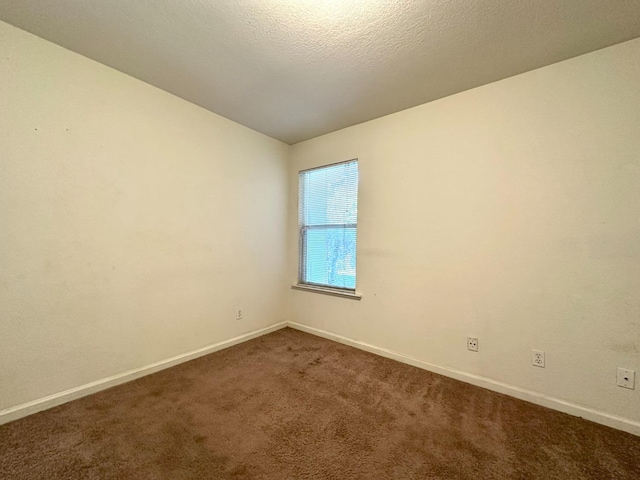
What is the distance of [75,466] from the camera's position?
1.27 meters

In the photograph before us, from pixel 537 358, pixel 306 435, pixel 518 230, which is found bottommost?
pixel 306 435

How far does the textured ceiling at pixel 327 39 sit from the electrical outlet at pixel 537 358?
80.4 inches

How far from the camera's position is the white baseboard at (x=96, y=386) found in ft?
5.19

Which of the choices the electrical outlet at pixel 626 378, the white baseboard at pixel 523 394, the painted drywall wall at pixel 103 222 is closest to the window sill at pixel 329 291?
the white baseboard at pixel 523 394

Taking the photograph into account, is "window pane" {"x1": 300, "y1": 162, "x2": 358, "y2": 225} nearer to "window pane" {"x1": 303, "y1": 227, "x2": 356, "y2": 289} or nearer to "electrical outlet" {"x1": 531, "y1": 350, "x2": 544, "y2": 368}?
"window pane" {"x1": 303, "y1": 227, "x2": 356, "y2": 289}

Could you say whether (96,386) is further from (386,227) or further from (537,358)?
(537,358)

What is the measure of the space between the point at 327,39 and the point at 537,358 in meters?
2.60

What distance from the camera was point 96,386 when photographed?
6.15 feet

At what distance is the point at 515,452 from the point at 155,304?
267 centimetres

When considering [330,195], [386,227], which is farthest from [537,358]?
[330,195]

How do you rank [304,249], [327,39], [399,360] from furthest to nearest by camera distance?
[304,249] < [399,360] < [327,39]

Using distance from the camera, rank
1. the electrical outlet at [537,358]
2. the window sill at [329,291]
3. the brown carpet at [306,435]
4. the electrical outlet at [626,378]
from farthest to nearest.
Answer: the window sill at [329,291], the electrical outlet at [537,358], the electrical outlet at [626,378], the brown carpet at [306,435]

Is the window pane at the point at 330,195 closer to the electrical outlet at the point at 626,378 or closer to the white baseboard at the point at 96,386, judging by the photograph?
the white baseboard at the point at 96,386

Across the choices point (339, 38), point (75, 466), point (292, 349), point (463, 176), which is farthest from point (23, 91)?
point (463, 176)
